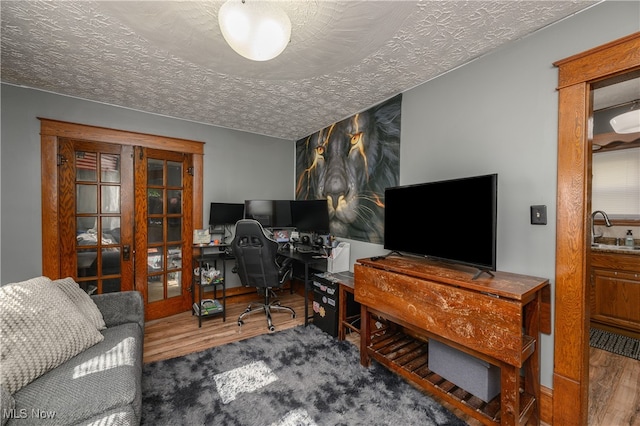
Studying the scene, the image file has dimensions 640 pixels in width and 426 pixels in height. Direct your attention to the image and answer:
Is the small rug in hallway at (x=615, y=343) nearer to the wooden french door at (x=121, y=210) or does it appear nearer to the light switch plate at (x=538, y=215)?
the light switch plate at (x=538, y=215)

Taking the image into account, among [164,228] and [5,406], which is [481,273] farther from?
[164,228]

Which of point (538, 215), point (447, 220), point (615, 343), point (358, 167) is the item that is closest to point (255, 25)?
point (447, 220)

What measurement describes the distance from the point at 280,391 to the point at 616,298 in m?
3.74

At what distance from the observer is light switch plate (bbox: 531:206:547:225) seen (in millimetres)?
1734

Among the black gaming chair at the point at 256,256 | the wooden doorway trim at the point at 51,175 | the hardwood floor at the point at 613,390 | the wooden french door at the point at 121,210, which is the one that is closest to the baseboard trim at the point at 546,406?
the hardwood floor at the point at 613,390

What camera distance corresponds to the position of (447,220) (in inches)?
78.3

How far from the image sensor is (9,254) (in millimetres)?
2596

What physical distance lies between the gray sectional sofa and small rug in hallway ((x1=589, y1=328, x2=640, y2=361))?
13.2 ft

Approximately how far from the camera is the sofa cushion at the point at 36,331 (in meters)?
1.29

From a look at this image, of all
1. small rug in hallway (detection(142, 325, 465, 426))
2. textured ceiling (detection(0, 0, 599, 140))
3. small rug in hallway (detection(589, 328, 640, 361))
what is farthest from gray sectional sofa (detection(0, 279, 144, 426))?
small rug in hallway (detection(589, 328, 640, 361))

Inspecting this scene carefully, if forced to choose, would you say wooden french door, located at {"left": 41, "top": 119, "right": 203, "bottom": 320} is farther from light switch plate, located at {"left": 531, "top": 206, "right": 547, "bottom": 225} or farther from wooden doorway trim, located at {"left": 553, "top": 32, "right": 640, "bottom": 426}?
wooden doorway trim, located at {"left": 553, "top": 32, "right": 640, "bottom": 426}

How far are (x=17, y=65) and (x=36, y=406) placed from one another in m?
2.68

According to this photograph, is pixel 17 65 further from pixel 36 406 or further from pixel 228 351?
pixel 228 351

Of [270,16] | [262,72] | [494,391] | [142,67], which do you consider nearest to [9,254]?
[142,67]
